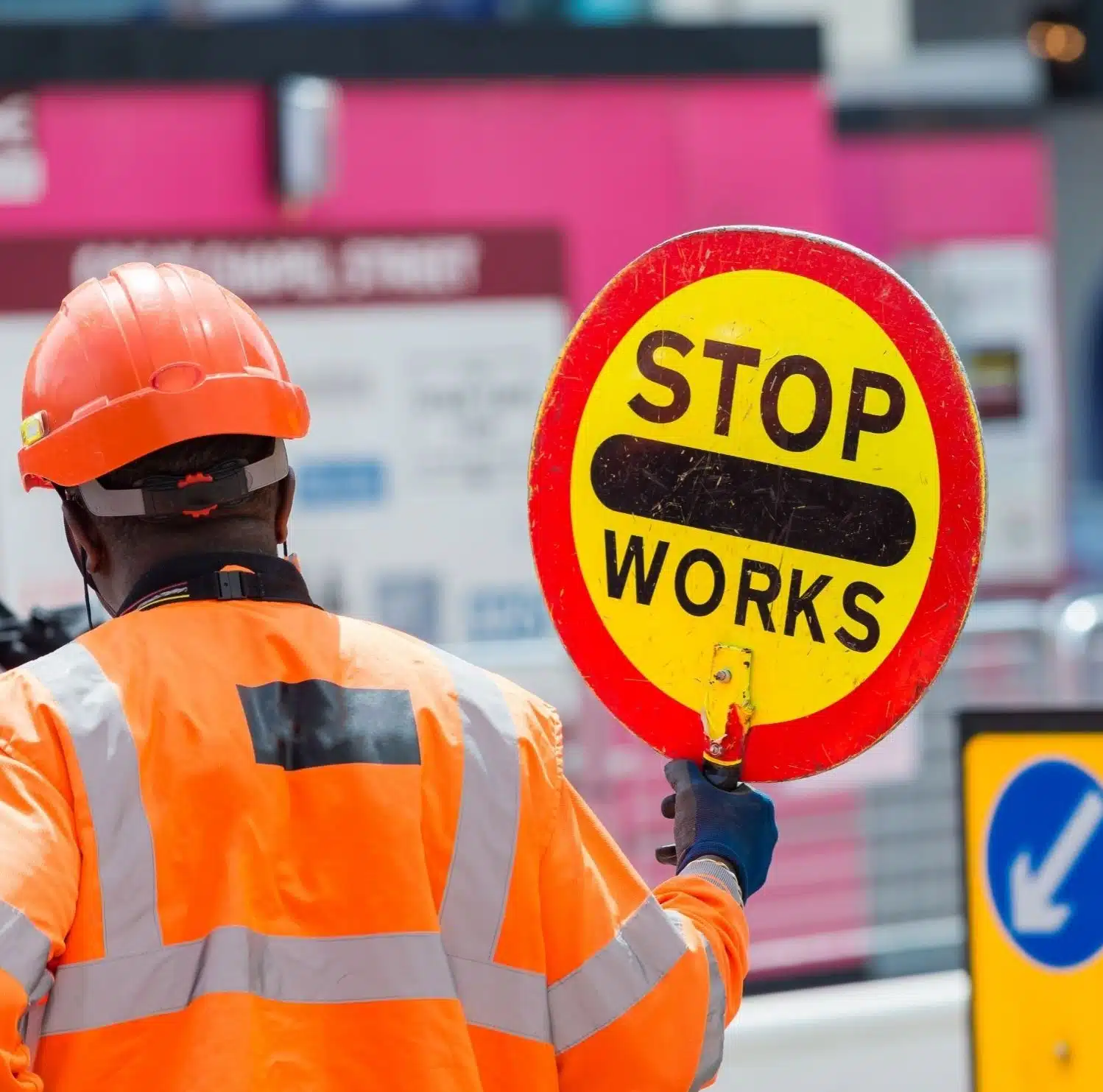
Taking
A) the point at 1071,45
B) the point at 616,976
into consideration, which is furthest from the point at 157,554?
the point at 1071,45

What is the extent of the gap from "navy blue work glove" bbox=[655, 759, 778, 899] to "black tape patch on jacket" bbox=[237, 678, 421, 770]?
Answer: 37 centimetres

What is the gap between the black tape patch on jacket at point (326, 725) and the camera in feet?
6.51

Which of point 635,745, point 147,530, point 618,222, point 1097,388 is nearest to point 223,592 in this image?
point 147,530

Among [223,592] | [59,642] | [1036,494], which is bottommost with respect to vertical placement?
[1036,494]

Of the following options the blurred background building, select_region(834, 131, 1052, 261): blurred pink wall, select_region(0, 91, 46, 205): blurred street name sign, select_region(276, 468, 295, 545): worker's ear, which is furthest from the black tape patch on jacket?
select_region(834, 131, 1052, 261): blurred pink wall

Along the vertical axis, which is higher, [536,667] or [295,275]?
[295,275]

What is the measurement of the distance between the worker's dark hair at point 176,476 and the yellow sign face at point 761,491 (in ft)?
1.30

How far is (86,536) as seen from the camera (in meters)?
2.16

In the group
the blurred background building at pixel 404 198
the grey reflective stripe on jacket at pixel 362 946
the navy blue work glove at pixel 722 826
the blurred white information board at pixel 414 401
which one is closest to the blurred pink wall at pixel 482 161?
the blurred background building at pixel 404 198

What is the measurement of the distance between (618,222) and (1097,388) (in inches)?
335

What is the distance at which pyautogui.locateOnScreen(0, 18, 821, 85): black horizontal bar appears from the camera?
7.57 metres

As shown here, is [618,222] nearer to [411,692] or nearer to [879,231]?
[879,231]

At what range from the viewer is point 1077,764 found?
127 inches

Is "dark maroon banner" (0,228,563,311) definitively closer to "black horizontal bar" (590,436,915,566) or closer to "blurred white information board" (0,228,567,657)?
"blurred white information board" (0,228,567,657)
